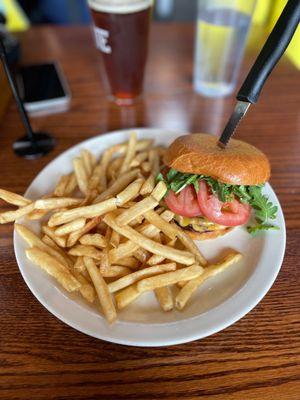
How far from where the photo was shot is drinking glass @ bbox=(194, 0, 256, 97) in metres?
1.91

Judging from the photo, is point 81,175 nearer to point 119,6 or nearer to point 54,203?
point 54,203

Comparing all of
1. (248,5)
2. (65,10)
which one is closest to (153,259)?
(248,5)

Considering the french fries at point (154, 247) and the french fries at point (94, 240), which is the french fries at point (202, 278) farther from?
the french fries at point (94, 240)

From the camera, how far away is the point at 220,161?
1.23 metres

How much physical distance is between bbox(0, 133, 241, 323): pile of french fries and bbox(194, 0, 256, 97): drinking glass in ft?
3.78

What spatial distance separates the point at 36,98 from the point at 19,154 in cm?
47

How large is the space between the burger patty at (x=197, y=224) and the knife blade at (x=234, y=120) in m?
0.31

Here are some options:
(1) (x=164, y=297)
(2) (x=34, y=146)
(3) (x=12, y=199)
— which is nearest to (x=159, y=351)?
(1) (x=164, y=297)

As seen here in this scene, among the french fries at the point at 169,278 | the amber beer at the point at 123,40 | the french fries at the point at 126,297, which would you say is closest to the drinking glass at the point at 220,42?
the amber beer at the point at 123,40

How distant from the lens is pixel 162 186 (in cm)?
126

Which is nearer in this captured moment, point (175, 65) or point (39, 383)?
point (39, 383)

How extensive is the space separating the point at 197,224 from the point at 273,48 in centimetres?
69

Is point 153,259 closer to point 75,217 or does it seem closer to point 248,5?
point 75,217

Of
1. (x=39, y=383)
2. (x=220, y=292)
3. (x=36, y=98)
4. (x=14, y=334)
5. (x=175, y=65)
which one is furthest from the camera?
(x=175, y=65)
